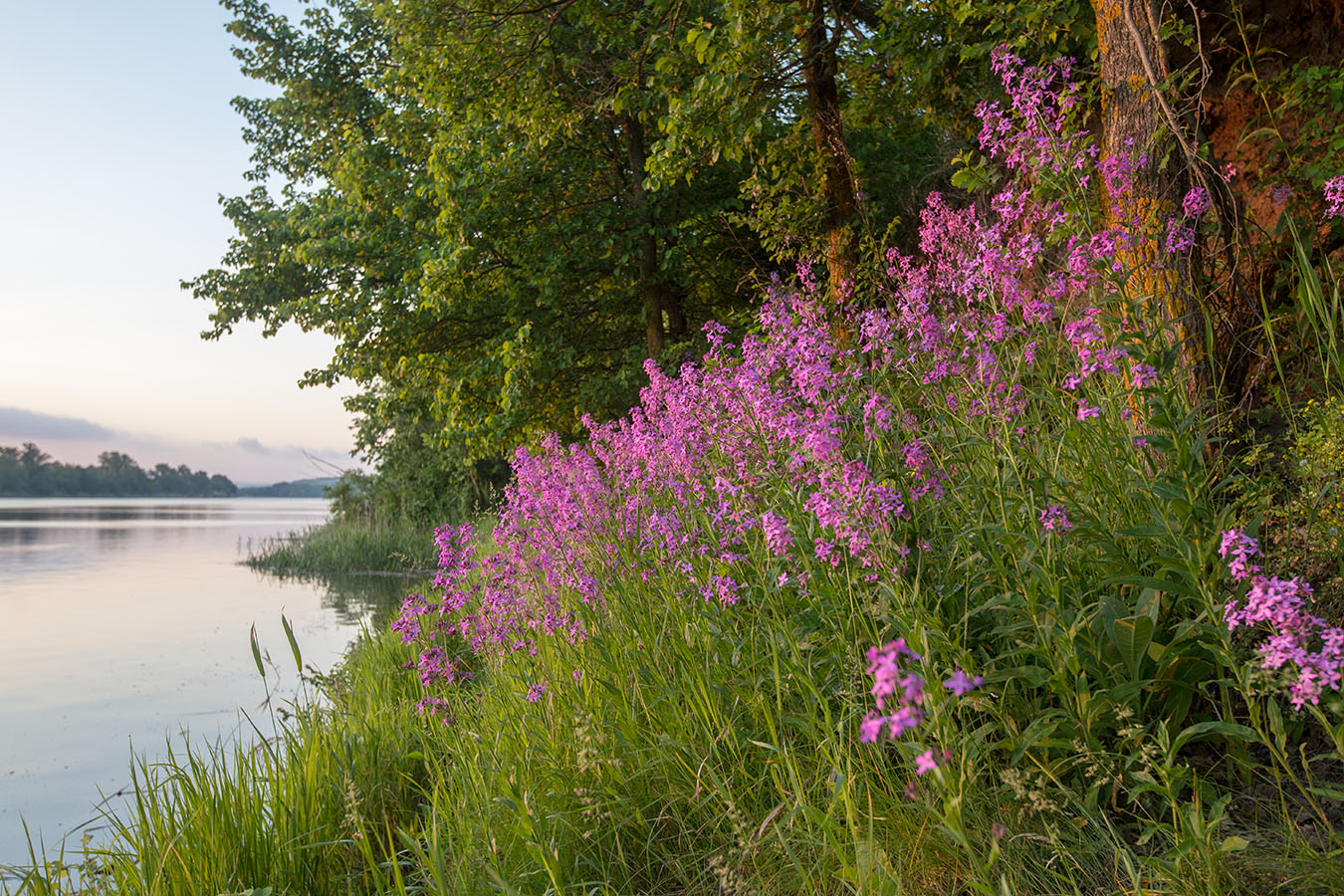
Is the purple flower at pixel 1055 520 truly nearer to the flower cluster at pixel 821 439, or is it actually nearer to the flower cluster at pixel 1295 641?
the flower cluster at pixel 821 439

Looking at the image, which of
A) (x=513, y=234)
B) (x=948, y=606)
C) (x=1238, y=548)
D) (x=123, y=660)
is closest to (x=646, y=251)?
(x=513, y=234)

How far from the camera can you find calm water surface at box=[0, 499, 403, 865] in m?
5.86

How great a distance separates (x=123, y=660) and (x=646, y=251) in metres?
8.55

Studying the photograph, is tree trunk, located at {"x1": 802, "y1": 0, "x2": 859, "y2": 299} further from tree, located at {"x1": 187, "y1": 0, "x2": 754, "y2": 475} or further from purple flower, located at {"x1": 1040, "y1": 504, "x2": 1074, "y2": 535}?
purple flower, located at {"x1": 1040, "y1": 504, "x2": 1074, "y2": 535}

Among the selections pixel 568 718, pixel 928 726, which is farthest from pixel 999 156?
pixel 928 726

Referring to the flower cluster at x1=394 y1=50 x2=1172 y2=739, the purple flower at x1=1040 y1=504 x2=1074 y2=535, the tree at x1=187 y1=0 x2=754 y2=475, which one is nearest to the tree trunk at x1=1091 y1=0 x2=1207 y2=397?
the flower cluster at x1=394 y1=50 x2=1172 y2=739

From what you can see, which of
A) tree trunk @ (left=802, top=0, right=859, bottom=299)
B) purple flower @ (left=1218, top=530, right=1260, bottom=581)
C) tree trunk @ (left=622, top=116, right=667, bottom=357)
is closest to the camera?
purple flower @ (left=1218, top=530, right=1260, bottom=581)

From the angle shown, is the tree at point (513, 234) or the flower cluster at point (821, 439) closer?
the flower cluster at point (821, 439)

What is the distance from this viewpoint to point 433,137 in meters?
13.2

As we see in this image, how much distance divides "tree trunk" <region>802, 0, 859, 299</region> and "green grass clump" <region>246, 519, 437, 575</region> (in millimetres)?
13500

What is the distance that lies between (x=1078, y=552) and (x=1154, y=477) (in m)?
0.44

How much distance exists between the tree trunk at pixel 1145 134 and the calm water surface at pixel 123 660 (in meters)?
4.08

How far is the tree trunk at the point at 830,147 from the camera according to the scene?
25.0ft

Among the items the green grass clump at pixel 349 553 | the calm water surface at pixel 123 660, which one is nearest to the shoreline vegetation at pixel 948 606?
the calm water surface at pixel 123 660
